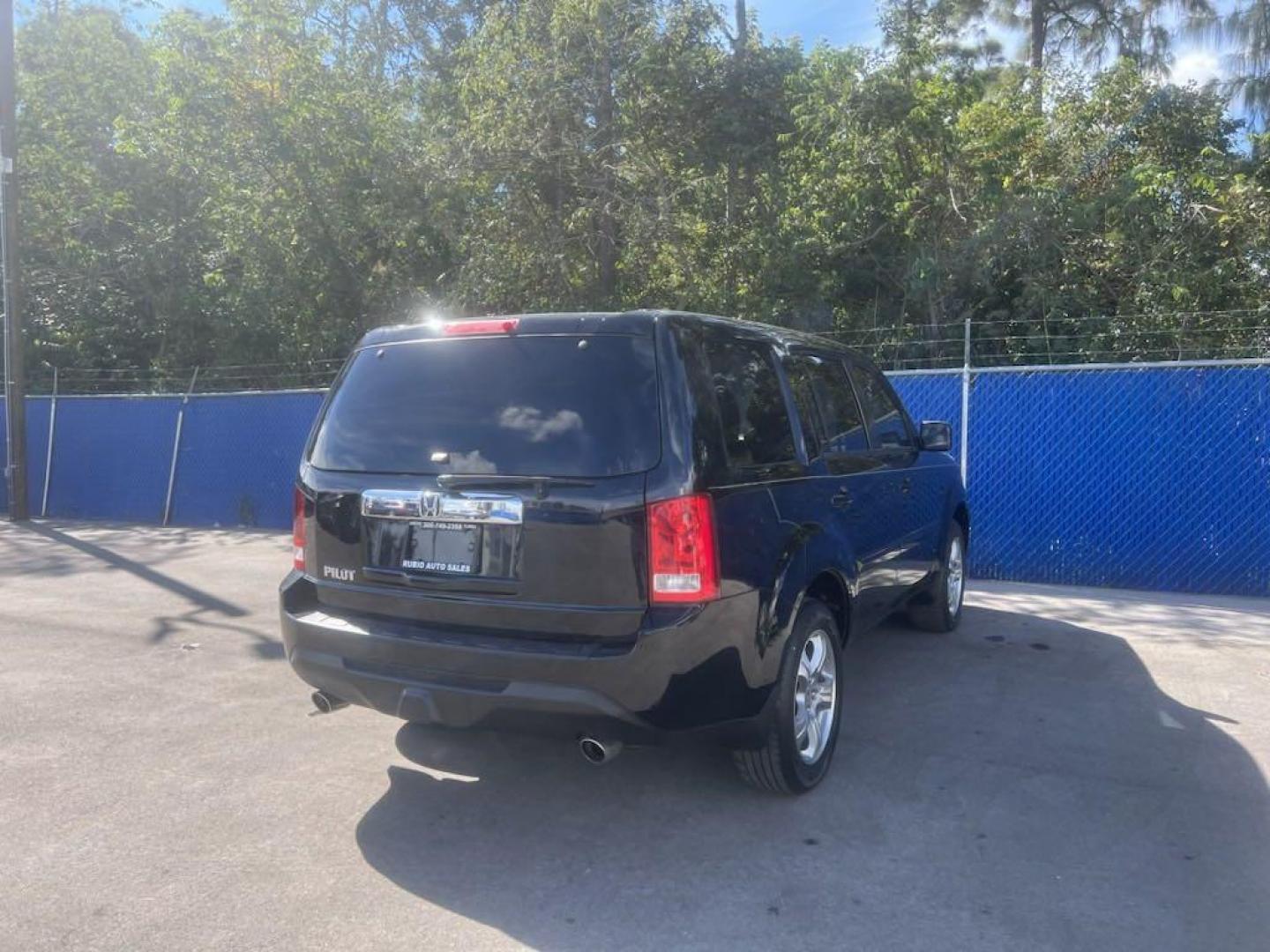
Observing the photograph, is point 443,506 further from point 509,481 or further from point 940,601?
point 940,601

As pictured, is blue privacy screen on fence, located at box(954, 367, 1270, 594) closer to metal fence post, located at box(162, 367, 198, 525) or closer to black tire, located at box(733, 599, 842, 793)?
black tire, located at box(733, 599, 842, 793)

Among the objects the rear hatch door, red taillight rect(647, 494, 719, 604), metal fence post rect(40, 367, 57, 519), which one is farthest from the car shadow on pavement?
metal fence post rect(40, 367, 57, 519)

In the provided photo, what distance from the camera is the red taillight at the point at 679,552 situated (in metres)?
3.58

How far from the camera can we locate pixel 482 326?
13.4 ft

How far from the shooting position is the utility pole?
44.4 feet

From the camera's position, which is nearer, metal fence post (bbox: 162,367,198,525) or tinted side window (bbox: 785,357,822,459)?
tinted side window (bbox: 785,357,822,459)

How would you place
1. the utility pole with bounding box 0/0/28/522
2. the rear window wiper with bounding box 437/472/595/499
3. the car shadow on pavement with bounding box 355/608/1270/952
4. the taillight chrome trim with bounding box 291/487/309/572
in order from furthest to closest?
the utility pole with bounding box 0/0/28/522 < the taillight chrome trim with bounding box 291/487/309/572 < the rear window wiper with bounding box 437/472/595/499 < the car shadow on pavement with bounding box 355/608/1270/952

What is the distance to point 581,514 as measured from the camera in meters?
3.61

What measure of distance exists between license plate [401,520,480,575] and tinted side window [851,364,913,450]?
2623mm

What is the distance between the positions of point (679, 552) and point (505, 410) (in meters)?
0.86

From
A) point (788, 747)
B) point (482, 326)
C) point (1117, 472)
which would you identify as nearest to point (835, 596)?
point (788, 747)

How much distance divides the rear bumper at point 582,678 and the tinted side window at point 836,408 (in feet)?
4.77

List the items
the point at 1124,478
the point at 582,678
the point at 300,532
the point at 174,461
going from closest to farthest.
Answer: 1. the point at 582,678
2. the point at 300,532
3. the point at 1124,478
4. the point at 174,461

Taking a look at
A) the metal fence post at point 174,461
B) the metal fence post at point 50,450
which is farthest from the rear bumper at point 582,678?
the metal fence post at point 50,450
